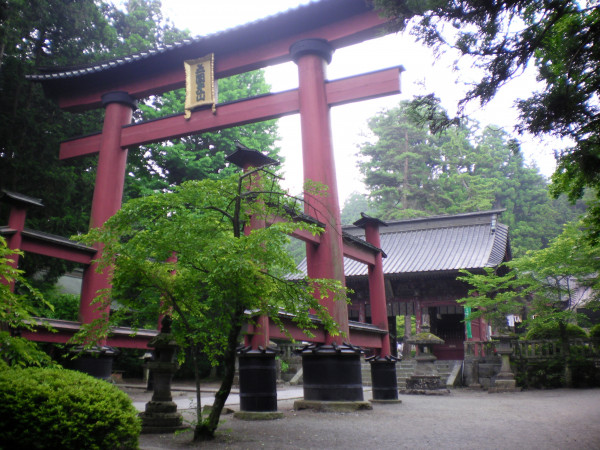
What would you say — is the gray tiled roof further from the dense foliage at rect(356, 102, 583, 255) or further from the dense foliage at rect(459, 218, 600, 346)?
the dense foliage at rect(356, 102, 583, 255)

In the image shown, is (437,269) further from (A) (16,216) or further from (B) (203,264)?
(B) (203,264)

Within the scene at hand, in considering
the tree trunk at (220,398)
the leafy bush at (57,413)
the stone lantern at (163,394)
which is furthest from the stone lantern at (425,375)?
the leafy bush at (57,413)

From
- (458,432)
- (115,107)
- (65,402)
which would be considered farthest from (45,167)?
(458,432)

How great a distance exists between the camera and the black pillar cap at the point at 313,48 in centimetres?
974

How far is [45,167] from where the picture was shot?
515 inches

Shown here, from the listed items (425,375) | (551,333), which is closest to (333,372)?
(425,375)

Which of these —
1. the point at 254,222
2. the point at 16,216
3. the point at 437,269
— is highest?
the point at 437,269

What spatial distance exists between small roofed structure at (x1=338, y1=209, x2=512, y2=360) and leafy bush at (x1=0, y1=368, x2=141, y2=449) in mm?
15174

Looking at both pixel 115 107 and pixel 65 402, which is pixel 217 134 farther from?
pixel 65 402

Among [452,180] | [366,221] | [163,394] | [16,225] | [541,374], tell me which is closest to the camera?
[163,394]

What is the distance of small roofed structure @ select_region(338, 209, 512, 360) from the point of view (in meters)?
20.2

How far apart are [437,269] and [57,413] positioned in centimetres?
1778

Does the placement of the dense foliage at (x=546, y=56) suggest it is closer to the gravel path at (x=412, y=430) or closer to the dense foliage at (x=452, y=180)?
the gravel path at (x=412, y=430)

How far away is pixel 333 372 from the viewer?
8102mm
